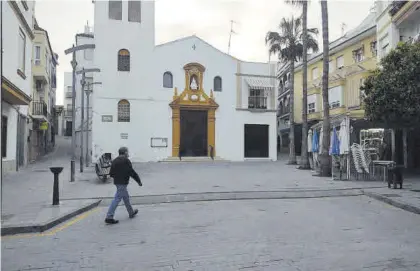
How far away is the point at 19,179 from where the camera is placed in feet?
47.1

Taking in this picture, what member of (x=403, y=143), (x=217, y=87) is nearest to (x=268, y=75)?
(x=217, y=87)

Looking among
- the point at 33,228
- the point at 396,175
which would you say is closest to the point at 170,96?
the point at 396,175

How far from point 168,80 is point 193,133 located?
4.19m

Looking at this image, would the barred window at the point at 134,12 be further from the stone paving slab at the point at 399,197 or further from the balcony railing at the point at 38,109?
the stone paving slab at the point at 399,197

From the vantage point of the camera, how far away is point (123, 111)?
26.0m

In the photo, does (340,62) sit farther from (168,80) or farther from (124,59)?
(124,59)

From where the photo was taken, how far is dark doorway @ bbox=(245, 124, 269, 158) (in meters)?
28.8

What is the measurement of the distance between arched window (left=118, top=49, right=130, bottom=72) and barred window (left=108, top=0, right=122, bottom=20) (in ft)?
7.84

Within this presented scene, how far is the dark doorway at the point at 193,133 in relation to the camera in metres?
27.4

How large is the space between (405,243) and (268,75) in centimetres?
2436

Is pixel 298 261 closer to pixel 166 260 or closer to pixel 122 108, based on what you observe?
pixel 166 260

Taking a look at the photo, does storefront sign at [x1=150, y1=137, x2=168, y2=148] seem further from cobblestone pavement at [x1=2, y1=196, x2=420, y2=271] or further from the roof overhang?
cobblestone pavement at [x1=2, y1=196, x2=420, y2=271]

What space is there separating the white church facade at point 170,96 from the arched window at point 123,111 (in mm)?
66

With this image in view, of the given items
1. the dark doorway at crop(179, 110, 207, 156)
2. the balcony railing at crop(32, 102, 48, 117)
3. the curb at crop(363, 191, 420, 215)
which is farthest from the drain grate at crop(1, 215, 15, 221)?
the balcony railing at crop(32, 102, 48, 117)
